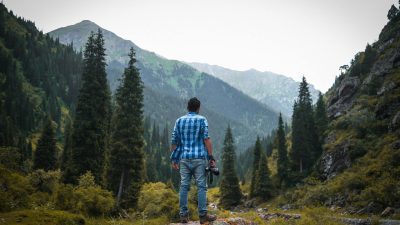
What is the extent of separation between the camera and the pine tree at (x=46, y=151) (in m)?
57.0

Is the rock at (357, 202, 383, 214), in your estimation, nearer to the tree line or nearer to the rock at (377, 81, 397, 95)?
the rock at (377, 81, 397, 95)

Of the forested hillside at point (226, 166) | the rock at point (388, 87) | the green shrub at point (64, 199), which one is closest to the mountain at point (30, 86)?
the forested hillside at point (226, 166)

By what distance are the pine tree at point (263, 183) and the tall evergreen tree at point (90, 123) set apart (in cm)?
4116

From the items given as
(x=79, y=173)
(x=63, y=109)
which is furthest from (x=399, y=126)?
(x=63, y=109)

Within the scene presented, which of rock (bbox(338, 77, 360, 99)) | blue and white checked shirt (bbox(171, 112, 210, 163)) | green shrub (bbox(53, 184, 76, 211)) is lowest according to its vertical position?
green shrub (bbox(53, 184, 76, 211))

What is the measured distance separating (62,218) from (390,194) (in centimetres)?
2847

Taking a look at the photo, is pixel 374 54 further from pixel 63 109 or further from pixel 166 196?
pixel 63 109

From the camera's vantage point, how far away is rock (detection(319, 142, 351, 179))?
183 feet

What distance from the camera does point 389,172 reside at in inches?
1437

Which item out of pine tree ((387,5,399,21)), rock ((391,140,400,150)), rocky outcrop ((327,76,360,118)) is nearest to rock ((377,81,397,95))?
rocky outcrop ((327,76,360,118))

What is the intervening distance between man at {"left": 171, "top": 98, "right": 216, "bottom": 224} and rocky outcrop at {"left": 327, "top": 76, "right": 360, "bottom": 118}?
75389mm

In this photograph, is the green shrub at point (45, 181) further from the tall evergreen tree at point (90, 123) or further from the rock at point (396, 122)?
the rock at point (396, 122)

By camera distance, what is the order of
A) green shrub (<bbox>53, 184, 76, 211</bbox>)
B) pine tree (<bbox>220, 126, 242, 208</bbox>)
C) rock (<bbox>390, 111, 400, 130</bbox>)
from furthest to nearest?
1. pine tree (<bbox>220, 126, 242, 208</bbox>)
2. rock (<bbox>390, 111, 400, 130</bbox>)
3. green shrub (<bbox>53, 184, 76, 211</bbox>)

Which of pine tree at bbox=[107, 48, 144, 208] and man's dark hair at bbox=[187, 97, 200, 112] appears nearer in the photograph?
man's dark hair at bbox=[187, 97, 200, 112]
